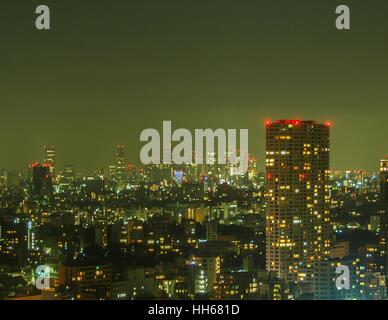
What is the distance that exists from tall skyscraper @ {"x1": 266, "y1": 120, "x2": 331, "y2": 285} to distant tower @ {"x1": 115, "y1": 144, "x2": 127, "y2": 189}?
1.48 m

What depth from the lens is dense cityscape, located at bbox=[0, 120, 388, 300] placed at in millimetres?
5027

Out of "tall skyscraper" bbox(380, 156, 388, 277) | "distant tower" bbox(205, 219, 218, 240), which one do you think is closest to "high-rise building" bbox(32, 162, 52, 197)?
"distant tower" bbox(205, 219, 218, 240)

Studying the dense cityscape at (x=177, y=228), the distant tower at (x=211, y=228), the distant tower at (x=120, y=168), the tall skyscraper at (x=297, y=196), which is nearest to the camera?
the dense cityscape at (x=177, y=228)

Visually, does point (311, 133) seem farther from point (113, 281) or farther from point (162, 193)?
point (113, 281)

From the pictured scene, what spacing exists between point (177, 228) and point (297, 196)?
187 cm

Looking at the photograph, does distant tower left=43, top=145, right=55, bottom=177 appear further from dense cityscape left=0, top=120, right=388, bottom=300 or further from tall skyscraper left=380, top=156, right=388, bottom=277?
tall skyscraper left=380, top=156, right=388, bottom=277

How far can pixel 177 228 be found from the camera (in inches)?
226

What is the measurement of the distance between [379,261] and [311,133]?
5.72 ft

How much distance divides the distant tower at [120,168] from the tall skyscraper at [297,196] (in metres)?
1.48

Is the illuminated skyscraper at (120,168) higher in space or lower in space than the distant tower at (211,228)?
higher

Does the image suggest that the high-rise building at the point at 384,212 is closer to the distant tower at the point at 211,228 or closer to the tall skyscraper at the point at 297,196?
the tall skyscraper at the point at 297,196

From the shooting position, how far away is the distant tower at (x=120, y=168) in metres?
5.23

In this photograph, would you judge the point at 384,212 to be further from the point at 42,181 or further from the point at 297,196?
the point at 42,181

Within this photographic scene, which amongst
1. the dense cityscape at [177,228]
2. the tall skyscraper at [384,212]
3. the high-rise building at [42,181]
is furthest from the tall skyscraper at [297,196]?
the high-rise building at [42,181]
